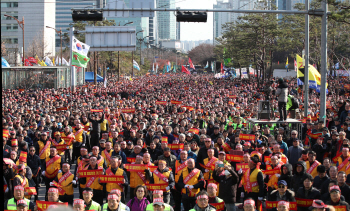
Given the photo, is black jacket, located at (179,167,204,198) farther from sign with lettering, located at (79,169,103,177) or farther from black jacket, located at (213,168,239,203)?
sign with lettering, located at (79,169,103,177)

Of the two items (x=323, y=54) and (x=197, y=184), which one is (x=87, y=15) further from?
(x=323, y=54)

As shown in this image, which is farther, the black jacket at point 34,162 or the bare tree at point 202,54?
the bare tree at point 202,54

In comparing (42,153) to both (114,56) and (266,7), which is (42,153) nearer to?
(266,7)

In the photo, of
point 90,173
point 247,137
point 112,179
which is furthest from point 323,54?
point 90,173

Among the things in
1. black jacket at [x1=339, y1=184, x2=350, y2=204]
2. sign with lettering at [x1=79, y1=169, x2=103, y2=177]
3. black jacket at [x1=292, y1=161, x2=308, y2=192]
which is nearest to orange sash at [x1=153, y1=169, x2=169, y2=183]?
sign with lettering at [x1=79, y1=169, x2=103, y2=177]

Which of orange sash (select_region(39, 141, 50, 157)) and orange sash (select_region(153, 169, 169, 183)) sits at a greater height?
orange sash (select_region(39, 141, 50, 157))

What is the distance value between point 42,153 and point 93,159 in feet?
10.2

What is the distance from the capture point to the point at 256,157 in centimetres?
822

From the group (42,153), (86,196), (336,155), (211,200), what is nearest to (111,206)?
(86,196)

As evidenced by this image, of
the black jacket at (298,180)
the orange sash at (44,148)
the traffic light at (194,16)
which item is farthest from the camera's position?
the traffic light at (194,16)


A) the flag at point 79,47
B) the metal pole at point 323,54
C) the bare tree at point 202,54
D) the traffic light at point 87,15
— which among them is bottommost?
the metal pole at point 323,54

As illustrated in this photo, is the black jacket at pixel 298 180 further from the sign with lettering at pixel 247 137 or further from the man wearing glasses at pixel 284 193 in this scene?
the sign with lettering at pixel 247 137

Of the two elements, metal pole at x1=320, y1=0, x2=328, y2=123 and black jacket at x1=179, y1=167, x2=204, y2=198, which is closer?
black jacket at x1=179, y1=167, x2=204, y2=198

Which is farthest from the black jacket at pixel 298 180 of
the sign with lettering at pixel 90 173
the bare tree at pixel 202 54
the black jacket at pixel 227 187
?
the bare tree at pixel 202 54
